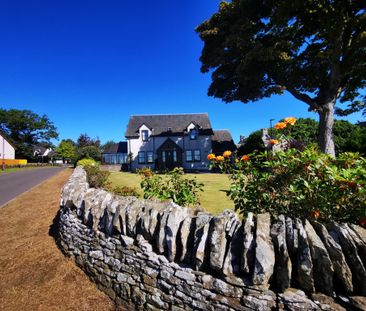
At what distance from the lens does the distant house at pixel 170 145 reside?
3059 cm

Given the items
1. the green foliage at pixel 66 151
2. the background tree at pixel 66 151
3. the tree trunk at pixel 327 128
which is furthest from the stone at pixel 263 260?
the green foliage at pixel 66 151

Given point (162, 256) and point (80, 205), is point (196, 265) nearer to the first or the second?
point (162, 256)

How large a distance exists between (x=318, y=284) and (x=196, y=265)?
133 centimetres

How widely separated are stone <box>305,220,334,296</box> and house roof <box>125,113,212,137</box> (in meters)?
29.3

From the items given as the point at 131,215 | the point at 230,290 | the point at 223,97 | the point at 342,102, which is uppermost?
the point at 223,97

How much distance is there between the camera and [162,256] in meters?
3.11

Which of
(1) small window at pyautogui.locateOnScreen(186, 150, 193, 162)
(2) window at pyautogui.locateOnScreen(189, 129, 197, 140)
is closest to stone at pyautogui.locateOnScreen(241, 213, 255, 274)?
(1) small window at pyautogui.locateOnScreen(186, 150, 193, 162)

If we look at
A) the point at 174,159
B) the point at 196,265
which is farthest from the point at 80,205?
the point at 174,159

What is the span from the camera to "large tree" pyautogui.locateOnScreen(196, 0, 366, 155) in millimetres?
12352

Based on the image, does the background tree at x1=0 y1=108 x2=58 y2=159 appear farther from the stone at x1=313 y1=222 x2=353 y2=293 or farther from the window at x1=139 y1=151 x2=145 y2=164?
the stone at x1=313 y1=222 x2=353 y2=293

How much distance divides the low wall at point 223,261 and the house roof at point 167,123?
27953mm

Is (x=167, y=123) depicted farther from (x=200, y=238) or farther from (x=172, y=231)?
(x=200, y=238)

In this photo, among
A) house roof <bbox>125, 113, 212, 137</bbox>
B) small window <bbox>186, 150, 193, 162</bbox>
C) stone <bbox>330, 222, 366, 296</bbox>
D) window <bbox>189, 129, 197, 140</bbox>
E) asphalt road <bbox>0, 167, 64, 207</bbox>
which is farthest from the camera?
house roof <bbox>125, 113, 212, 137</bbox>

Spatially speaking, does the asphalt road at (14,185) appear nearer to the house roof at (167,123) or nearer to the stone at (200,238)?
the stone at (200,238)
